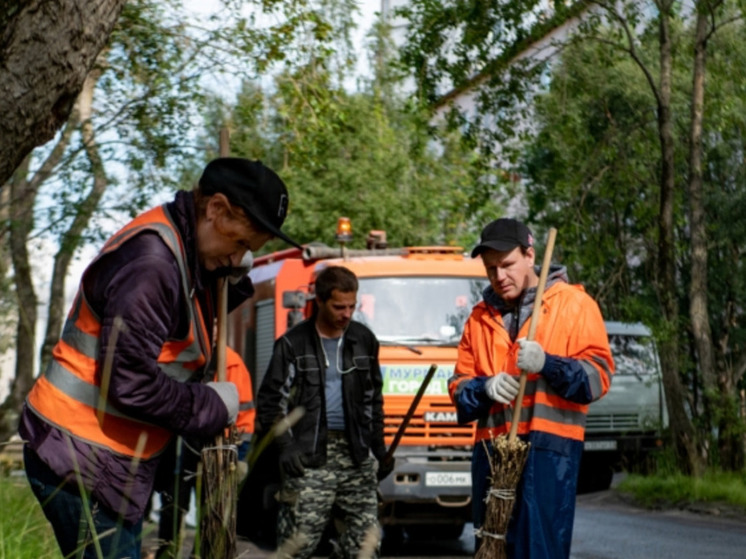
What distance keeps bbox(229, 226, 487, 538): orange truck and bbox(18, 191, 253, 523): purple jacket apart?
7.91 meters

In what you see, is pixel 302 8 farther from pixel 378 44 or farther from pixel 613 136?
pixel 378 44

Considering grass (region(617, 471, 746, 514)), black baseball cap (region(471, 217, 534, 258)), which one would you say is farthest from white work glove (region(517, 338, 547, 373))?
grass (region(617, 471, 746, 514))

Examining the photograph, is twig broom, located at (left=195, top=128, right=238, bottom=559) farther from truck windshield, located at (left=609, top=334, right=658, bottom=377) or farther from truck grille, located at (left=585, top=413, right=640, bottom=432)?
truck windshield, located at (left=609, top=334, right=658, bottom=377)

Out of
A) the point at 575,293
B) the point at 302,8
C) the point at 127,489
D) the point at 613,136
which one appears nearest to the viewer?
the point at 127,489

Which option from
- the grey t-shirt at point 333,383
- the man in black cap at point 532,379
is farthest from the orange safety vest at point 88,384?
the grey t-shirt at point 333,383

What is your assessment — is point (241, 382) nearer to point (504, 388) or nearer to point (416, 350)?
point (416, 350)

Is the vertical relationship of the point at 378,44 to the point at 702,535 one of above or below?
above

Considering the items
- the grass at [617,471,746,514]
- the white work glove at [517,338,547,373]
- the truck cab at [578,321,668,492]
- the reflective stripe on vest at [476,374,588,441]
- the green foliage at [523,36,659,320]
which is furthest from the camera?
the truck cab at [578,321,668,492]

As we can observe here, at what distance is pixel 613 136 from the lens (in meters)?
19.2

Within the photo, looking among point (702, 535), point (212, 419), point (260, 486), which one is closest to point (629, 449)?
point (702, 535)

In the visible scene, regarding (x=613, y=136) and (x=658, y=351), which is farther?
(x=613, y=136)

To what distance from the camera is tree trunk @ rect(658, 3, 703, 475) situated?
17531mm

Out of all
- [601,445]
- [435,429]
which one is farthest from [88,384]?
[601,445]

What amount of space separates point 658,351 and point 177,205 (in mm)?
14158
